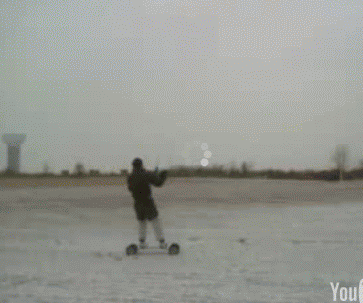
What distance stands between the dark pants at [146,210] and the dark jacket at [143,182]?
0.27 feet

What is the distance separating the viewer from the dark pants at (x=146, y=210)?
30.6 feet

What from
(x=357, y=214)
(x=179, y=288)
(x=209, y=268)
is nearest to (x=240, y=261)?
(x=209, y=268)

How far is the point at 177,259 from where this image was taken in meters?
8.77

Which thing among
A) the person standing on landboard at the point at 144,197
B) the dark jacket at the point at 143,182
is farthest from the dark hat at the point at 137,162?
the dark jacket at the point at 143,182

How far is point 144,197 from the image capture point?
→ 9.45 meters

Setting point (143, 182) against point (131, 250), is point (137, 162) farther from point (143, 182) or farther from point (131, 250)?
point (131, 250)

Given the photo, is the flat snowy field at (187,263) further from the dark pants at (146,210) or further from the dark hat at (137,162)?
the dark hat at (137,162)

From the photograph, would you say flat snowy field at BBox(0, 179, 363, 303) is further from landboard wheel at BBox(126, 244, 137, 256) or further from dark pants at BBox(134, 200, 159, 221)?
dark pants at BBox(134, 200, 159, 221)

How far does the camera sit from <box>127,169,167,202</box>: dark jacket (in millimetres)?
9258

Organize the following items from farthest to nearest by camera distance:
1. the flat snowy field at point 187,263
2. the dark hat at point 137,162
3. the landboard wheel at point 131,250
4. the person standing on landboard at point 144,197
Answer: the dark hat at point 137,162 → the person standing on landboard at point 144,197 → the landboard wheel at point 131,250 → the flat snowy field at point 187,263

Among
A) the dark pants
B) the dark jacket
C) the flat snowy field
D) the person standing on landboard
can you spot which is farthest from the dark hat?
the flat snowy field

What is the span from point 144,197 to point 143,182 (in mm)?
309

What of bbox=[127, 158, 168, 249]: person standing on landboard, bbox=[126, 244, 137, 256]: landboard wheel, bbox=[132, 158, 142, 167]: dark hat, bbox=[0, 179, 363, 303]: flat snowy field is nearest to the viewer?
bbox=[0, 179, 363, 303]: flat snowy field

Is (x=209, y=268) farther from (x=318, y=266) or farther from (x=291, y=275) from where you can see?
(x=318, y=266)
